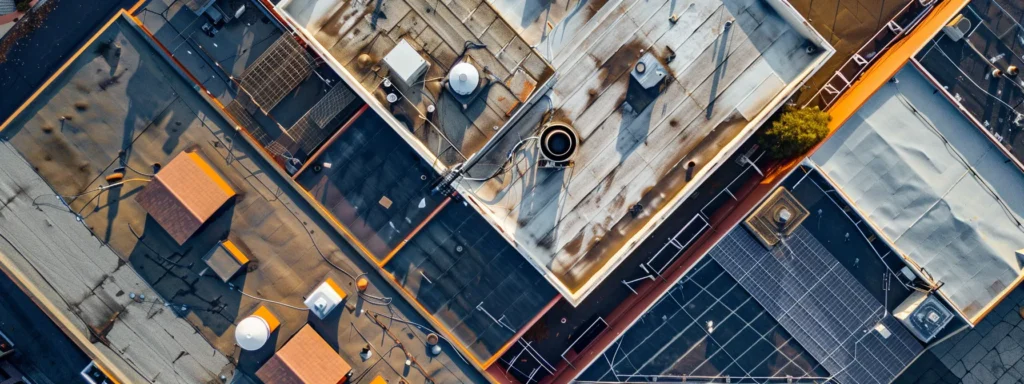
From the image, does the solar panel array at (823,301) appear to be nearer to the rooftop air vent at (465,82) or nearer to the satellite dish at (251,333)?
the rooftop air vent at (465,82)

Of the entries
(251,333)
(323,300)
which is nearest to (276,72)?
(323,300)

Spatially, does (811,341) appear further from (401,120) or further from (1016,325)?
(401,120)

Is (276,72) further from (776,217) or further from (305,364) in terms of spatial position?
(776,217)

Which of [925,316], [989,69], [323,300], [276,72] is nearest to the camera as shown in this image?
[323,300]

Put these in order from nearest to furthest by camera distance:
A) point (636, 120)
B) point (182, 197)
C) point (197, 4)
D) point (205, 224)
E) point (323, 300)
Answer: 1. point (182, 197)
2. point (636, 120)
3. point (323, 300)
4. point (205, 224)
5. point (197, 4)

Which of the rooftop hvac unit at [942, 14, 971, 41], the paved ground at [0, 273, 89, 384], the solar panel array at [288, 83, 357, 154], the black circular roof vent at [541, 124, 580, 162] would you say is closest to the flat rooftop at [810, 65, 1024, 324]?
the rooftop hvac unit at [942, 14, 971, 41]

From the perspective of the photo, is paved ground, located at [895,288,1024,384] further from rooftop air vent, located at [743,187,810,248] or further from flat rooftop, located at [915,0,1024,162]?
rooftop air vent, located at [743,187,810,248]

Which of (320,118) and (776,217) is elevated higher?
(320,118)
